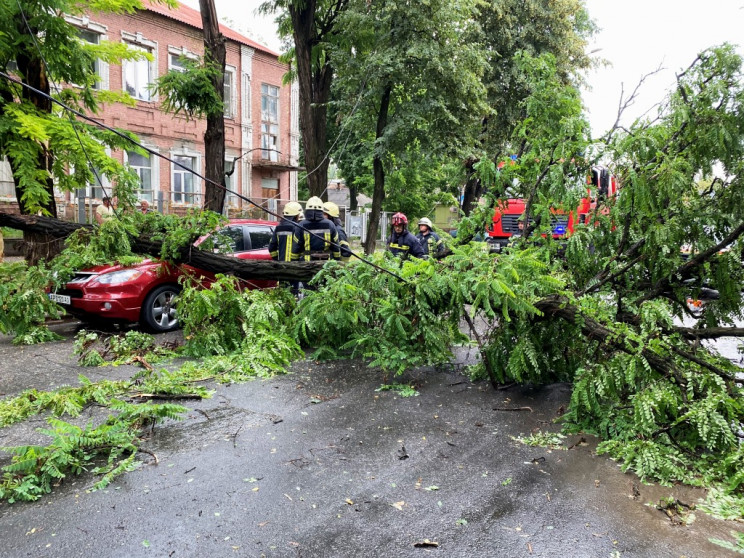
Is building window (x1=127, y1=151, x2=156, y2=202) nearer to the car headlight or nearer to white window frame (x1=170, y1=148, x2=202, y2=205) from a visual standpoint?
white window frame (x1=170, y1=148, x2=202, y2=205)

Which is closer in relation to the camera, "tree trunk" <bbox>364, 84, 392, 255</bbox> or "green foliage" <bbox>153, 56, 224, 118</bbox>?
"green foliage" <bbox>153, 56, 224, 118</bbox>

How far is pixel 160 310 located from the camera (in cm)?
793

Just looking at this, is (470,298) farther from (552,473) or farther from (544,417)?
(552,473)

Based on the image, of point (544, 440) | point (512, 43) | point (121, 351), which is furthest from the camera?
point (512, 43)

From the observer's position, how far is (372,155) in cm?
1471

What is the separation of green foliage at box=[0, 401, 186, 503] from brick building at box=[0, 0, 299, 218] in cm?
1646

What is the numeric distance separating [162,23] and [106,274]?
2100 centimetres

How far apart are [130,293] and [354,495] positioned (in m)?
5.34

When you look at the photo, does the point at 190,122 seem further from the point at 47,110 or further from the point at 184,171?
the point at 47,110

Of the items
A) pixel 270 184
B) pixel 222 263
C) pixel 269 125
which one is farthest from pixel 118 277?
pixel 270 184

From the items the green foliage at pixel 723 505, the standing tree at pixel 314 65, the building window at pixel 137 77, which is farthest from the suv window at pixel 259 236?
the building window at pixel 137 77

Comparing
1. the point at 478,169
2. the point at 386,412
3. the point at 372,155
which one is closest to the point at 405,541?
the point at 386,412

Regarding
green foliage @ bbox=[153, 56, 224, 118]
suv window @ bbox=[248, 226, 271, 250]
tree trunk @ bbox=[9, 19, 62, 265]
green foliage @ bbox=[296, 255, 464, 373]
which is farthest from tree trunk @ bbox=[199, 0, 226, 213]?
green foliage @ bbox=[296, 255, 464, 373]

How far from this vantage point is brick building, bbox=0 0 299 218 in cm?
2305
